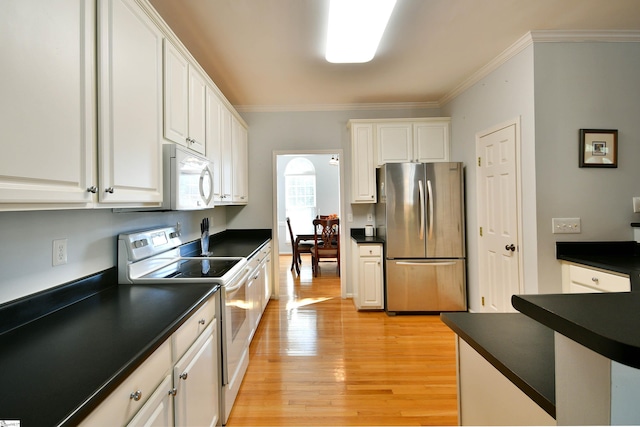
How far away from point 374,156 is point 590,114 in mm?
2034

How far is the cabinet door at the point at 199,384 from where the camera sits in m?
1.18

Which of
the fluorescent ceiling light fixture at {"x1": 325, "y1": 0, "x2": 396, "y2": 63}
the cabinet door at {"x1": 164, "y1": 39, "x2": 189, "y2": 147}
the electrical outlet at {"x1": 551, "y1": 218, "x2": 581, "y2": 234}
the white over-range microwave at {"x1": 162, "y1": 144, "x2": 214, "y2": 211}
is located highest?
the fluorescent ceiling light fixture at {"x1": 325, "y1": 0, "x2": 396, "y2": 63}

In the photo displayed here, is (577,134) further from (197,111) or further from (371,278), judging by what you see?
(197,111)

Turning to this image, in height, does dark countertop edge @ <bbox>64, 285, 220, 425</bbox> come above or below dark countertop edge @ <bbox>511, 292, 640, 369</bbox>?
below

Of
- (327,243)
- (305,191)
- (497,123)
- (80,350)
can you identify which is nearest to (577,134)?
(497,123)

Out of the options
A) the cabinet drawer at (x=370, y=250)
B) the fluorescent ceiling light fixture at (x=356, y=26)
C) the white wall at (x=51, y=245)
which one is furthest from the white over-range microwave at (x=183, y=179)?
the cabinet drawer at (x=370, y=250)

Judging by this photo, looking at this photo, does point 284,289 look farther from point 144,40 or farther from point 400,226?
point 144,40

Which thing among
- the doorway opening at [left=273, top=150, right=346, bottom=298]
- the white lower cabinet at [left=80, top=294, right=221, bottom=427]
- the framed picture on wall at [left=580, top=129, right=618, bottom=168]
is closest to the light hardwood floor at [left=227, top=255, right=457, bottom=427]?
the white lower cabinet at [left=80, top=294, right=221, bottom=427]

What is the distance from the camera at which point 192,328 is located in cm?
133

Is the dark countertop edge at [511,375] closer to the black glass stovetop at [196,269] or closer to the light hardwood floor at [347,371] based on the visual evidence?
the light hardwood floor at [347,371]

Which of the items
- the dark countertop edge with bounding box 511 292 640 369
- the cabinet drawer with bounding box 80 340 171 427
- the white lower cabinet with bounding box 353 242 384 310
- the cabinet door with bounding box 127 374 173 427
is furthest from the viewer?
the white lower cabinet with bounding box 353 242 384 310

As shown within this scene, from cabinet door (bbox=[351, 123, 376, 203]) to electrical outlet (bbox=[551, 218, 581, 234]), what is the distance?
6.20 feet

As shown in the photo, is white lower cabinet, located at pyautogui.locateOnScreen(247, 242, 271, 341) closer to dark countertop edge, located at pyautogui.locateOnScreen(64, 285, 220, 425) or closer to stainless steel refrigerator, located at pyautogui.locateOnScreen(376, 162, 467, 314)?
dark countertop edge, located at pyautogui.locateOnScreen(64, 285, 220, 425)

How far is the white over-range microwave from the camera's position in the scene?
5.52ft
